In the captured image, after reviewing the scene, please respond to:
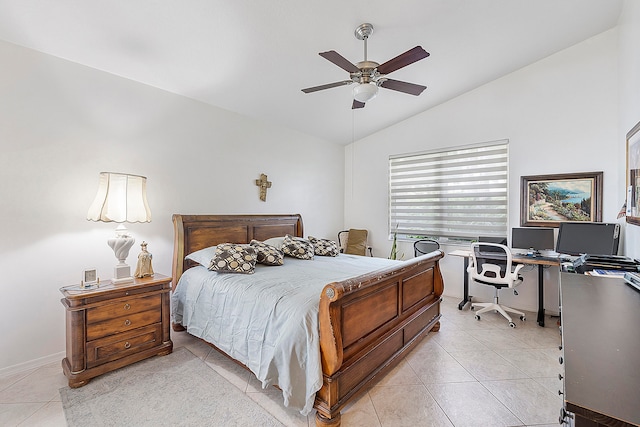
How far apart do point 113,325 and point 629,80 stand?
Answer: 17.1 ft

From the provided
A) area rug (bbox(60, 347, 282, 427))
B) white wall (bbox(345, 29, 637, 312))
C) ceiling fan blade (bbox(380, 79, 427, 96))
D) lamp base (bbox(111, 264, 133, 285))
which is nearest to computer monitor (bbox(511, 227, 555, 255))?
white wall (bbox(345, 29, 637, 312))

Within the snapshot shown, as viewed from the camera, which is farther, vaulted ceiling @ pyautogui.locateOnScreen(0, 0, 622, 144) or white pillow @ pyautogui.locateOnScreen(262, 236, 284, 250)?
white pillow @ pyautogui.locateOnScreen(262, 236, 284, 250)

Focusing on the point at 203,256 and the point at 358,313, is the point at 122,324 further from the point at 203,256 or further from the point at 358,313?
the point at 358,313

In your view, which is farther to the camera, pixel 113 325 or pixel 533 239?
pixel 533 239

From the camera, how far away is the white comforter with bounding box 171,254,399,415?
186cm

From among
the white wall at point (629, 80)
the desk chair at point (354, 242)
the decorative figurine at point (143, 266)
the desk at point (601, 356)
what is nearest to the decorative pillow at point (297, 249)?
the decorative figurine at point (143, 266)

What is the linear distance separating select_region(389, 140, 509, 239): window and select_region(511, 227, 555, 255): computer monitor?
0.33 m

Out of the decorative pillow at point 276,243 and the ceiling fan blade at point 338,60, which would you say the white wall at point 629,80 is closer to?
the ceiling fan blade at point 338,60

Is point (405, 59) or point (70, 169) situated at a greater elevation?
point (405, 59)

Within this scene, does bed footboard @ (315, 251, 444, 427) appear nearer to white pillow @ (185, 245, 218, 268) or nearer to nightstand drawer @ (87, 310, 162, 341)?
white pillow @ (185, 245, 218, 268)

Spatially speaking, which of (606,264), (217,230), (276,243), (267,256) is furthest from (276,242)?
(606,264)

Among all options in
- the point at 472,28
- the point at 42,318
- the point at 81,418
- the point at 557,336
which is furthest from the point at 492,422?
the point at 42,318

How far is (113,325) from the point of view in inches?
94.8

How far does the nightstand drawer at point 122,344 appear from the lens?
2307 mm
